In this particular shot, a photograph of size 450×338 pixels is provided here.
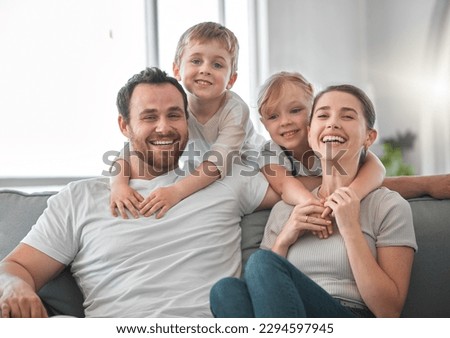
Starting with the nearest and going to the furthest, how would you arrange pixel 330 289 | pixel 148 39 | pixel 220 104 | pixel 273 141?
pixel 330 289 < pixel 273 141 < pixel 220 104 < pixel 148 39

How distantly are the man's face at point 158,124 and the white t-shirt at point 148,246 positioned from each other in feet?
0.31

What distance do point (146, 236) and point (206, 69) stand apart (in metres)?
0.61

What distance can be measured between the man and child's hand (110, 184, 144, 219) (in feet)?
0.07

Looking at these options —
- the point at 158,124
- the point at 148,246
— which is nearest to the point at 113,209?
the point at 148,246

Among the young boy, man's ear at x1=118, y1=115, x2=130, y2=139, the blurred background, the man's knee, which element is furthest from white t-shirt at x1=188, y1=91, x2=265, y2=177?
the blurred background

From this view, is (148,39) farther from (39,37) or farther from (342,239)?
(342,239)

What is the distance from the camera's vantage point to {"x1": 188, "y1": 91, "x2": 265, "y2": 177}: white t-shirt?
1.78 meters

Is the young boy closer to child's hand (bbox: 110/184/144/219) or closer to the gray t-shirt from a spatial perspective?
child's hand (bbox: 110/184/144/219)

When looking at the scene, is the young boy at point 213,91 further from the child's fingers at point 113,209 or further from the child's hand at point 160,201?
the child's fingers at point 113,209

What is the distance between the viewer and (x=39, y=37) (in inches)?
109

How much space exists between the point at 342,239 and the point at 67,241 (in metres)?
0.67
